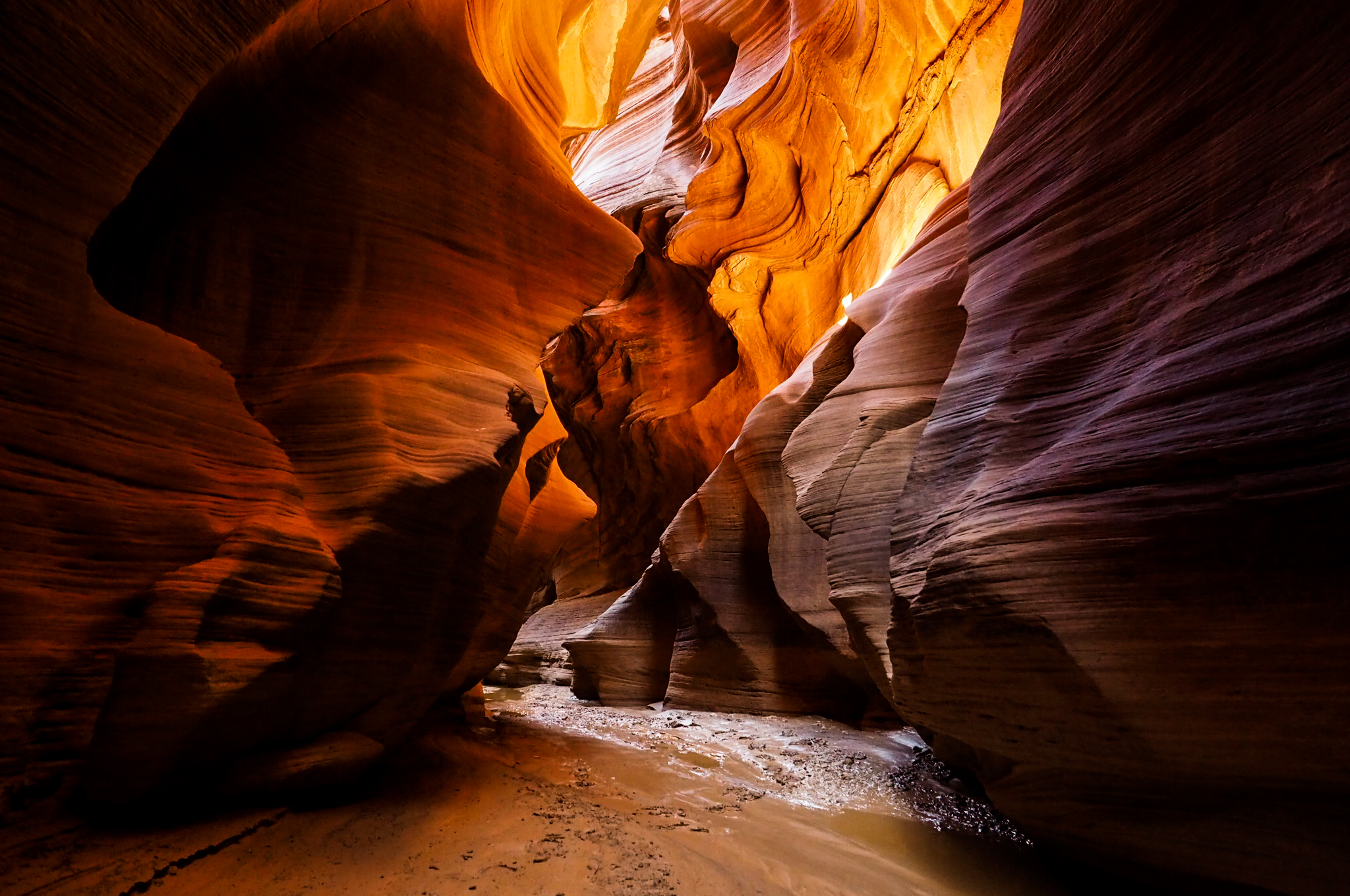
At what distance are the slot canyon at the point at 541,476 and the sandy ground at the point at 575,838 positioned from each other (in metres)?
0.04

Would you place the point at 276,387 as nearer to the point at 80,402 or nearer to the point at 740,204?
the point at 80,402

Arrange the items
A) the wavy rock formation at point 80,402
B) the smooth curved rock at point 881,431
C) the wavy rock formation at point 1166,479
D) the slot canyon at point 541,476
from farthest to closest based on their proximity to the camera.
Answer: the smooth curved rock at point 881,431 → the wavy rock formation at point 80,402 → the slot canyon at point 541,476 → the wavy rock formation at point 1166,479

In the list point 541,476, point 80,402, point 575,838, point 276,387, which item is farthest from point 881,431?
point 80,402

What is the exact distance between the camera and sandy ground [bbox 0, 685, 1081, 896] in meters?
2.74

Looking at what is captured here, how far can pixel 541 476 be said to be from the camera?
627 centimetres

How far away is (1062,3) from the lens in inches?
141

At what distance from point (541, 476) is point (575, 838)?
3.42 metres

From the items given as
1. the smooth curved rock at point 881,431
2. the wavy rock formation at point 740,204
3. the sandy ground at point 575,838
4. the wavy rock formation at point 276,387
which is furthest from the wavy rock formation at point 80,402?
the wavy rock formation at point 740,204

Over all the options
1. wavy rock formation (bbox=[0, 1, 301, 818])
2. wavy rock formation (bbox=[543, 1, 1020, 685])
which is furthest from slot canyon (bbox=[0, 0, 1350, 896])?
wavy rock formation (bbox=[543, 1, 1020, 685])

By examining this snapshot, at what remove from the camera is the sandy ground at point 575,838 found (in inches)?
108

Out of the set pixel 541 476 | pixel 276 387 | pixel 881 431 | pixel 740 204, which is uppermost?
pixel 740 204

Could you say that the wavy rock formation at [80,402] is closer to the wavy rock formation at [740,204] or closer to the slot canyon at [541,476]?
the slot canyon at [541,476]

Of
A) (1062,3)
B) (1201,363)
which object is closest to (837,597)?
(1201,363)

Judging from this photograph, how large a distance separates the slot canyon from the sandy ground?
4 centimetres
